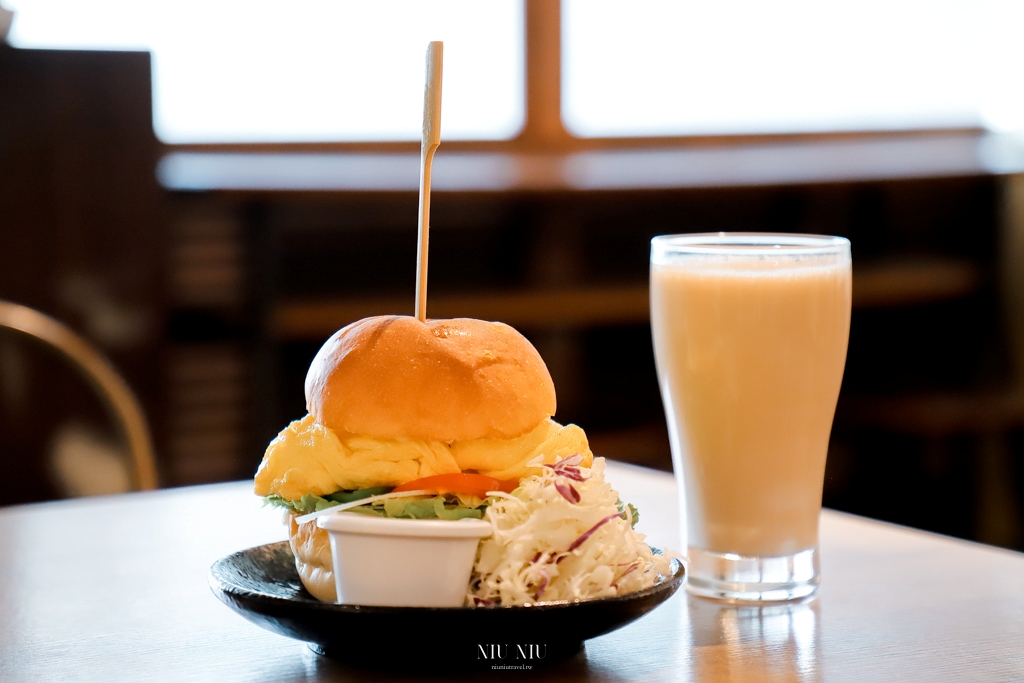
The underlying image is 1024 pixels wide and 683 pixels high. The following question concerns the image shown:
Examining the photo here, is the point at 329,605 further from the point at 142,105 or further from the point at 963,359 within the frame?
the point at 963,359

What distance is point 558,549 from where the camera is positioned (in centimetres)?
77

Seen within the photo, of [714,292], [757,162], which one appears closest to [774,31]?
[757,162]

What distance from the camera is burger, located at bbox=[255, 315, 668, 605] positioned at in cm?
77

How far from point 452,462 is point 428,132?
23 cm

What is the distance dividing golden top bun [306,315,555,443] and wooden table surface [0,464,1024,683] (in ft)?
0.52

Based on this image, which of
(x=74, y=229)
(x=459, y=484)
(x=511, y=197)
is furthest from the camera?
(x=511, y=197)

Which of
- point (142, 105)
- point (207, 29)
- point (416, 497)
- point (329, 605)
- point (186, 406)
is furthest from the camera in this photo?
point (207, 29)

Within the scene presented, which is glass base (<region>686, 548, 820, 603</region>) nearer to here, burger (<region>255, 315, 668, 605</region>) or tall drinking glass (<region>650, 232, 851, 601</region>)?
tall drinking glass (<region>650, 232, 851, 601</region>)

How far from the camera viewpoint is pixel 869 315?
3471 millimetres

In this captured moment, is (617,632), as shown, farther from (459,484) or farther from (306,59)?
(306,59)

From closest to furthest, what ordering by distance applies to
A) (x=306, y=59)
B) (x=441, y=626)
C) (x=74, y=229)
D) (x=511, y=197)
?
(x=441, y=626) < (x=74, y=229) < (x=511, y=197) < (x=306, y=59)

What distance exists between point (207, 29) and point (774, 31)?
70.8 inches

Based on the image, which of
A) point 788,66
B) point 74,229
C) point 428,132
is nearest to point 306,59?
point 74,229

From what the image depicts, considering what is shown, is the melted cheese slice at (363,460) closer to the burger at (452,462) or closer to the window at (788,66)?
the burger at (452,462)
